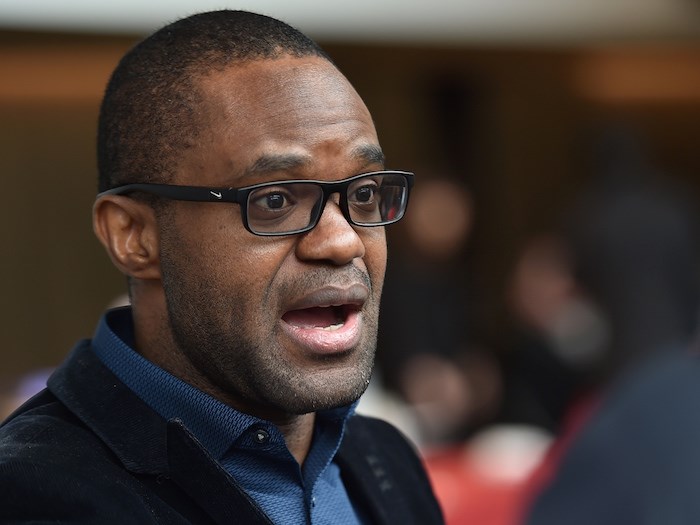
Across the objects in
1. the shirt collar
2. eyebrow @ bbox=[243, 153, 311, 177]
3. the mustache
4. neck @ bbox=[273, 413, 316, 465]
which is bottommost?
neck @ bbox=[273, 413, 316, 465]

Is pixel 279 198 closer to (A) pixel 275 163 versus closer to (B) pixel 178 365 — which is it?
(A) pixel 275 163

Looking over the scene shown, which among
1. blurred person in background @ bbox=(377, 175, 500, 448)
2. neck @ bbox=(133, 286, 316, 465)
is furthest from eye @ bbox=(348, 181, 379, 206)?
blurred person in background @ bbox=(377, 175, 500, 448)

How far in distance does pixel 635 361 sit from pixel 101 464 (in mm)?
3897

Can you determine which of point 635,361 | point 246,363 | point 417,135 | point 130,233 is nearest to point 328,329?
point 246,363

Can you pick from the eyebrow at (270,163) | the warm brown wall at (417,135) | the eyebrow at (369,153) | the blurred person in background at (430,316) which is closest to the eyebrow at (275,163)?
the eyebrow at (270,163)

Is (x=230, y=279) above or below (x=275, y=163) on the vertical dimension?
below

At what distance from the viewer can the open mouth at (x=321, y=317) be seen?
1822mm

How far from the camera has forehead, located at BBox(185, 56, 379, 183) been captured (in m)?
1.79

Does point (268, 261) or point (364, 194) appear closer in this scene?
point (268, 261)

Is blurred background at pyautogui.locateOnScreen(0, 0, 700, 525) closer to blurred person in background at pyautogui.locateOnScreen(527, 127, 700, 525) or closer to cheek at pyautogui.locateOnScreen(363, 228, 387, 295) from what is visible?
blurred person in background at pyautogui.locateOnScreen(527, 127, 700, 525)

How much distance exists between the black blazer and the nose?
333 millimetres

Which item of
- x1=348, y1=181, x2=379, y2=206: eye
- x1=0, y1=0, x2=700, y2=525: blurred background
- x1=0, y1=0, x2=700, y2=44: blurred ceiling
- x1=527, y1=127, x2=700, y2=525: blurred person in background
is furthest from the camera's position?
x1=0, y1=0, x2=700, y2=44: blurred ceiling

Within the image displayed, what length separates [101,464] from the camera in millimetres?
1699

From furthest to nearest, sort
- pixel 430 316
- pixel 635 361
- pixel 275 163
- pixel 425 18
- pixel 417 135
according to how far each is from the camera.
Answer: pixel 417 135 < pixel 425 18 < pixel 430 316 < pixel 635 361 < pixel 275 163
